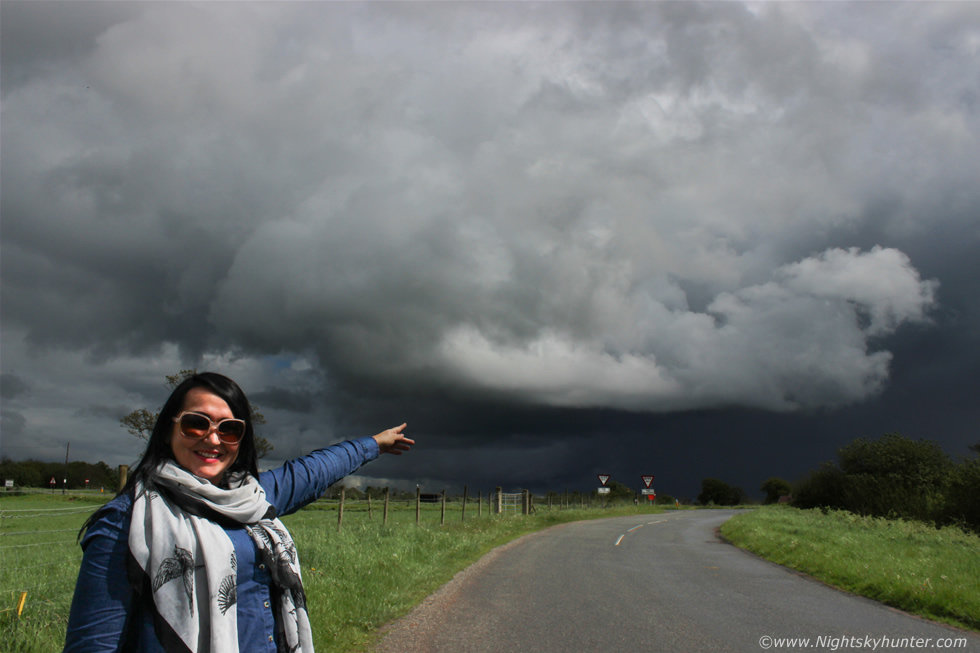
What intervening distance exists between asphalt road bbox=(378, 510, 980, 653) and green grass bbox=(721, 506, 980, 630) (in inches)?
19.5

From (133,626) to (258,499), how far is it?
51 centimetres

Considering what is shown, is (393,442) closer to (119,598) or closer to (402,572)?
(119,598)

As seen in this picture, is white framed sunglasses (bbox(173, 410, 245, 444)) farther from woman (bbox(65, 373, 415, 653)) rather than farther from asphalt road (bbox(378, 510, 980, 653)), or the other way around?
asphalt road (bbox(378, 510, 980, 653))

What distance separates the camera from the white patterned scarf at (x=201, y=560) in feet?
6.30

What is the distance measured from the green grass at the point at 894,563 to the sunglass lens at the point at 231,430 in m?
9.97

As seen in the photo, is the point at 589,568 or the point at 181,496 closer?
the point at 181,496

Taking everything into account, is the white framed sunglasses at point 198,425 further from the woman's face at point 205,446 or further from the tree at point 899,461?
the tree at point 899,461

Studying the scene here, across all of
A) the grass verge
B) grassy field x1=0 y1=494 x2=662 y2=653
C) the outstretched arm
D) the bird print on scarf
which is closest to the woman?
the bird print on scarf

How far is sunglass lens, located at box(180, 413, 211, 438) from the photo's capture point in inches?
89.6

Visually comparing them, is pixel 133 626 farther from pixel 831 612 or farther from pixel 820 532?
pixel 820 532

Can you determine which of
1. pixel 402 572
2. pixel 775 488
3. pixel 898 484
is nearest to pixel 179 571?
pixel 402 572

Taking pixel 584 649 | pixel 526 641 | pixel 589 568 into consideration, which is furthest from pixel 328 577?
pixel 589 568

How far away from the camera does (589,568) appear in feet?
44.9

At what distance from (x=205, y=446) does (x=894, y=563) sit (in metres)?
14.4
